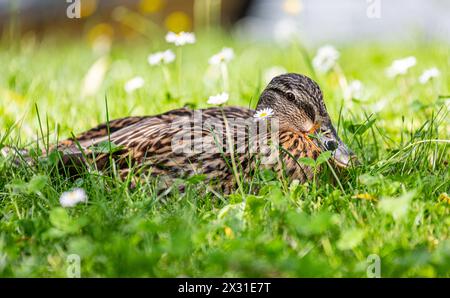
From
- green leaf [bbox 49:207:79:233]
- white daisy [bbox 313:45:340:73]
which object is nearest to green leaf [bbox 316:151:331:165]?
green leaf [bbox 49:207:79:233]

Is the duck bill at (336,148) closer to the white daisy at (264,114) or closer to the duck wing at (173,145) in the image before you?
the white daisy at (264,114)

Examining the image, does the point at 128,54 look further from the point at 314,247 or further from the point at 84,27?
the point at 314,247

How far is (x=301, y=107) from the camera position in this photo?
170 inches

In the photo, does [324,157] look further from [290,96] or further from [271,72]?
[271,72]

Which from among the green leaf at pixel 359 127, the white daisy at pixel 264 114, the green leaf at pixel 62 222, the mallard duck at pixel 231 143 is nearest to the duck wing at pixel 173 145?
the mallard duck at pixel 231 143

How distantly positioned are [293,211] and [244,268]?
0.52 m

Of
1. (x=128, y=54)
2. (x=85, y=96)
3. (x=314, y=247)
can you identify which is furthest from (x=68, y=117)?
(x=128, y=54)

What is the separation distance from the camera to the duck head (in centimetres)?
420

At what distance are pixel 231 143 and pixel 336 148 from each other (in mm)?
557

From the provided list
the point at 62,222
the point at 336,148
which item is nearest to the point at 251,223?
the point at 62,222

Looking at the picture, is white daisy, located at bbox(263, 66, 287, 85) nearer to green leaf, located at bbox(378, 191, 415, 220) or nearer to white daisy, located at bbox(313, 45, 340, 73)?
white daisy, located at bbox(313, 45, 340, 73)

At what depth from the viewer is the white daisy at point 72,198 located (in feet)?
11.3

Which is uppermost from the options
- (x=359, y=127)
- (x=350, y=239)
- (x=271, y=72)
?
(x=271, y=72)

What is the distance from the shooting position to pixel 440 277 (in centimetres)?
293
